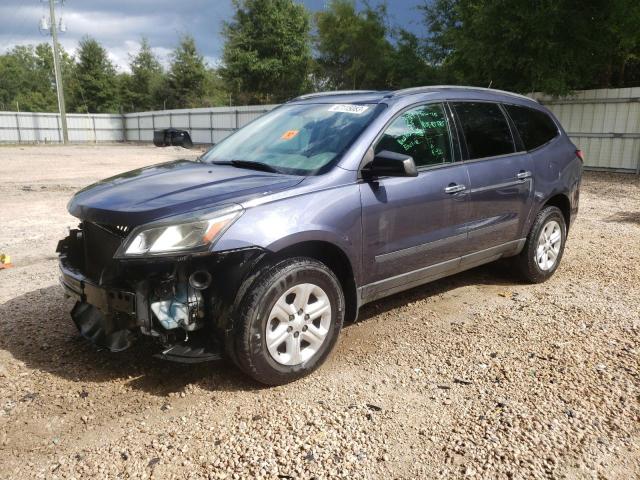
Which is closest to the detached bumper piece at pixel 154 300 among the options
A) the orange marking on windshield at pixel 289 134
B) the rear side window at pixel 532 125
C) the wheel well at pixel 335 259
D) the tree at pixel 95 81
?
the wheel well at pixel 335 259

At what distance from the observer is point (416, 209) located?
3779 mm

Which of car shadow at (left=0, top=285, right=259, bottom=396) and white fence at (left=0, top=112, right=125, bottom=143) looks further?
white fence at (left=0, top=112, right=125, bottom=143)

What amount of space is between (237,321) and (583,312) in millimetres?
3076

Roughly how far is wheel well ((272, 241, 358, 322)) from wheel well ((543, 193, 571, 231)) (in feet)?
8.74

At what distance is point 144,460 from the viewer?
2.52 metres

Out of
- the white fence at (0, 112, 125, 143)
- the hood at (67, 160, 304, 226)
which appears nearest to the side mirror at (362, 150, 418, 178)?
the hood at (67, 160, 304, 226)

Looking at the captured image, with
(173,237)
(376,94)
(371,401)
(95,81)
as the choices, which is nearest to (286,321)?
(371,401)

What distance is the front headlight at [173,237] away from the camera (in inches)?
110

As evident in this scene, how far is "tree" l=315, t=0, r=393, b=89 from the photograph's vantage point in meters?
32.5

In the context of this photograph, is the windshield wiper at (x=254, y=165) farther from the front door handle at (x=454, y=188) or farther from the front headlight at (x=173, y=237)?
the front door handle at (x=454, y=188)

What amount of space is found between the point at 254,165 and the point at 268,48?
33.4 m

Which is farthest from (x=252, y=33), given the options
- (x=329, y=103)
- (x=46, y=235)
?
(x=329, y=103)

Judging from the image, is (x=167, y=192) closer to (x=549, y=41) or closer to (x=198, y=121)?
(x=549, y=41)

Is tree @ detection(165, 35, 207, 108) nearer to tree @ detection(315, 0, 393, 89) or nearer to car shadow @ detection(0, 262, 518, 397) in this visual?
tree @ detection(315, 0, 393, 89)
